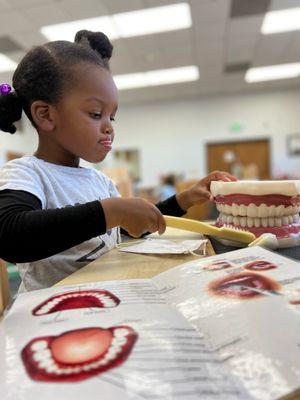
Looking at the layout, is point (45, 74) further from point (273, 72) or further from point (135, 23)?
point (273, 72)

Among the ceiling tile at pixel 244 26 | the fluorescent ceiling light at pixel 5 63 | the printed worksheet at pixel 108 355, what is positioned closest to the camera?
the printed worksheet at pixel 108 355

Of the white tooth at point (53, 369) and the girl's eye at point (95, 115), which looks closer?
the white tooth at point (53, 369)

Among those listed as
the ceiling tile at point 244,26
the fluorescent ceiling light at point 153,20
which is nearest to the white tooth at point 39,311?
the fluorescent ceiling light at point 153,20

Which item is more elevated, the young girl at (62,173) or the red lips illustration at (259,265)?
the young girl at (62,173)

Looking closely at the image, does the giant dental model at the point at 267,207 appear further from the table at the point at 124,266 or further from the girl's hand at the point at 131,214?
the girl's hand at the point at 131,214

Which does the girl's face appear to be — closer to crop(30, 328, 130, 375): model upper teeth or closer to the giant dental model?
the giant dental model

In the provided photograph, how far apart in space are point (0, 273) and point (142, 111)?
278 inches

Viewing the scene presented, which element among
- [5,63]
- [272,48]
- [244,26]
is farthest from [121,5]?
[272,48]

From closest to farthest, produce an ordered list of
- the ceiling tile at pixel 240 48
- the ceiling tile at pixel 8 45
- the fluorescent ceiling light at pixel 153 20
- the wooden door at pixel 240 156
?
the fluorescent ceiling light at pixel 153 20 < the ceiling tile at pixel 8 45 < the ceiling tile at pixel 240 48 < the wooden door at pixel 240 156

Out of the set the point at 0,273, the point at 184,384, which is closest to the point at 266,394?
the point at 184,384

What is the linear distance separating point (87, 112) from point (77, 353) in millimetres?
554

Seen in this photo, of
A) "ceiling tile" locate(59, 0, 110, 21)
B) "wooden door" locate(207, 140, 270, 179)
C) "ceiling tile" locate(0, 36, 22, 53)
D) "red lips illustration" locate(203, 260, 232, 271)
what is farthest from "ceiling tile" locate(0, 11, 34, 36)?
"wooden door" locate(207, 140, 270, 179)

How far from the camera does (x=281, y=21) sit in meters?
3.88

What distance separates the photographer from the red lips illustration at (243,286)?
13.4 inches
